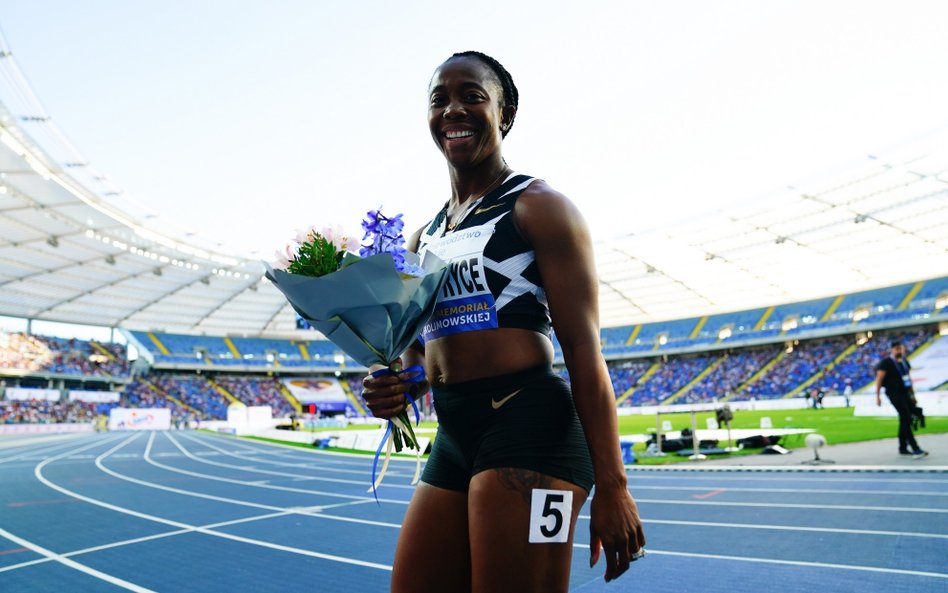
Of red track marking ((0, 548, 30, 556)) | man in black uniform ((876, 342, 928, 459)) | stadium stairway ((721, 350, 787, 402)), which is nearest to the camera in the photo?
red track marking ((0, 548, 30, 556))

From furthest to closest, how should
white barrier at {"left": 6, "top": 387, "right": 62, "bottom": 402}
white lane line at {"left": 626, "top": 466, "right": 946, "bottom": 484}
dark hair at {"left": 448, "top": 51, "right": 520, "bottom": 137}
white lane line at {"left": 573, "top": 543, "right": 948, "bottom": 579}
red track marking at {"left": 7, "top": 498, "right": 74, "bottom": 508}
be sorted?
white barrier at {"left": 6, "top": 387, "right": 62, "bottom": 402} < red track marking at {"left": 7, "top": 498, "right": 74, "bottom": 508} < white lane line at {"left": 626, "top": 466, "right": 946, "bottom": 484} < white lane line at {"left": 573, "top": 543, "right": 948, "bottom": 579} < dark hair at {"left": 448, "top": 51, "right": 520, "bottom": 137}

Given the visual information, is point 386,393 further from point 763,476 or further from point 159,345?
point 159,345

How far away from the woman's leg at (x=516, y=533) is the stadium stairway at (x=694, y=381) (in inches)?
1851

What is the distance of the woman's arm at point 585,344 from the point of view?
154cm

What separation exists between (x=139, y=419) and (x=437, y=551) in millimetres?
50675

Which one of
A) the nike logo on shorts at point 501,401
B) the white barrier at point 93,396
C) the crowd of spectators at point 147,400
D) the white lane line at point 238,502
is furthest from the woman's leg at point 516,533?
the crowd of spectators at point 147,400

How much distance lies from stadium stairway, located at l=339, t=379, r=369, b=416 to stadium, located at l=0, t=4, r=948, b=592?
301 millimetres

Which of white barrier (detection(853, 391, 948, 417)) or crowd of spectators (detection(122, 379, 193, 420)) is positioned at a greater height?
white barrier (detection(853, 391, 948, 417))

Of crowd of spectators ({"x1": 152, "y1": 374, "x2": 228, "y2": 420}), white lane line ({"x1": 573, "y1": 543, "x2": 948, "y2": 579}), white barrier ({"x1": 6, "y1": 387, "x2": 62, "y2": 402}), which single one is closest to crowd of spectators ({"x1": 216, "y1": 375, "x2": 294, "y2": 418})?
crowd of spectators ({"x1": 152, "y1": 374, "x2": 228, "y2": 420})

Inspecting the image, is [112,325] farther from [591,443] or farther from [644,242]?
[591,443]

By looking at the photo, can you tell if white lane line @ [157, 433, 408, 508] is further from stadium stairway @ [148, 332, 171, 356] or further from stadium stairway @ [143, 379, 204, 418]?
stadium stairway @ [148, 332, 171, 356]

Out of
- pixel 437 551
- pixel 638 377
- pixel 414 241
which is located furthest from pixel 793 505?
pixel 638 377

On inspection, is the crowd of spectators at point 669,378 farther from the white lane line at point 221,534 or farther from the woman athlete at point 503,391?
the woman athlete at point 503,391

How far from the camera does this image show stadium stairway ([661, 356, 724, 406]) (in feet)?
155
